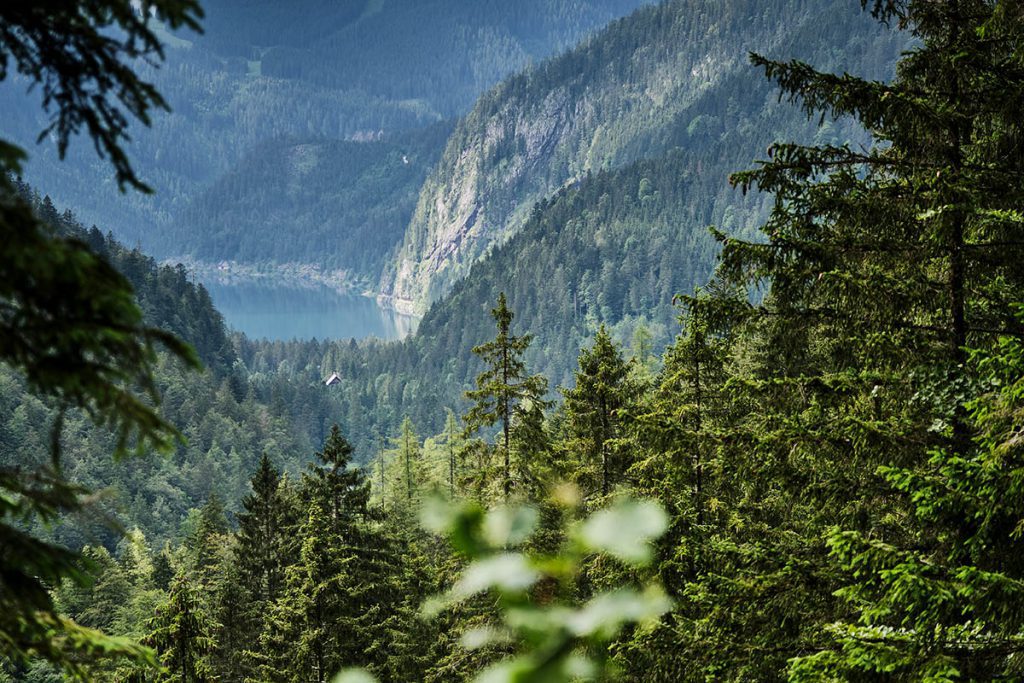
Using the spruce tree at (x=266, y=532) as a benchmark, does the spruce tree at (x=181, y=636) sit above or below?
below

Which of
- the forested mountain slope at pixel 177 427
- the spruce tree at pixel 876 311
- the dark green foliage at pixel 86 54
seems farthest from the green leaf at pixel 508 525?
the forested mountain slope at pixel 177 427

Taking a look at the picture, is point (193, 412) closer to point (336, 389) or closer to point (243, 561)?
point (336, 389)

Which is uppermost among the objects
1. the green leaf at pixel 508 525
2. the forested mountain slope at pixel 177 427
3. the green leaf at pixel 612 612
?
the forested mountain slope at pixel 177 427

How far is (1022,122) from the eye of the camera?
653 cm

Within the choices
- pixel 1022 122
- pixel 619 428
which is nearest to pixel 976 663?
pixel 1022 122

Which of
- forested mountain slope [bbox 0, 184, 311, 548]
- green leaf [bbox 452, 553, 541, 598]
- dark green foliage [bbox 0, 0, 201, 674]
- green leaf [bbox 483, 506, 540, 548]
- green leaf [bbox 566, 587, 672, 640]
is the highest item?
forested mountain slope [bbox 0, 184, 311, 548]

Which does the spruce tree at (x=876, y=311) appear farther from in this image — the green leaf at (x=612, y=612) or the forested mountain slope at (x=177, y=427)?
the forested mountain slope at (x=177, y=427)

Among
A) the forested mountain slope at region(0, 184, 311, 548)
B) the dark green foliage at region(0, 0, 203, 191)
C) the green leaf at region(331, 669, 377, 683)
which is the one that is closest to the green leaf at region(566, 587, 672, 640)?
the green leaf at region(331, 669, 377, 683)

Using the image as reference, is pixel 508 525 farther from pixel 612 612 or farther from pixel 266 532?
pixel 266 532

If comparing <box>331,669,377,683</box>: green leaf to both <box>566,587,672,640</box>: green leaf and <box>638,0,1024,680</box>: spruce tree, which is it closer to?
<box>566,587,672,640</box>: green leaf

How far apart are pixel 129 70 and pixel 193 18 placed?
0.82 feet

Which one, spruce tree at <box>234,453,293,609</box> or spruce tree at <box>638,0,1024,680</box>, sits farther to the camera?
spruce tree at <box>234,453,293,609</box>

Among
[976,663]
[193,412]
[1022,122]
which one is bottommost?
[976,663]

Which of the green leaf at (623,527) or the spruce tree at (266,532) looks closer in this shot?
the green leaf at (623,527)
